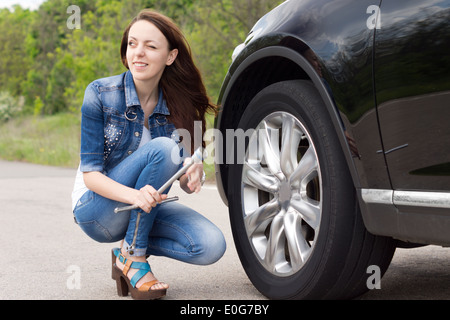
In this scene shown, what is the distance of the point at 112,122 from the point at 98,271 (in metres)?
1.04

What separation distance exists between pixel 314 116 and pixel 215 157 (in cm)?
83

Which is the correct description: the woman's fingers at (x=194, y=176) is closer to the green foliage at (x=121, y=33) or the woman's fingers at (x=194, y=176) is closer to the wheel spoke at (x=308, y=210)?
the wheel spoke at (x=308, y=210)

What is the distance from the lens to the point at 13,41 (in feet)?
167

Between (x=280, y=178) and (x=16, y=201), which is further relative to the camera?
(x=16, y=201)

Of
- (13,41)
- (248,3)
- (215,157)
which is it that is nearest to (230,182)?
(215,157)

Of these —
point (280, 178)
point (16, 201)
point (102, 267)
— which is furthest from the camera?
point (16, 201)

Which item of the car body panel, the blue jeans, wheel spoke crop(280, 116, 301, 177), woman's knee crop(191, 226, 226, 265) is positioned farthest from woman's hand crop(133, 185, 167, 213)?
the car body panel

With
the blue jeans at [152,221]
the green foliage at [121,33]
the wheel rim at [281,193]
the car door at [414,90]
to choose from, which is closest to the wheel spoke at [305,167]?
the wheel rim at [281,193]

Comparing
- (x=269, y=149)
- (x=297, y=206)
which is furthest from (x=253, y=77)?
(x=297, y=206)

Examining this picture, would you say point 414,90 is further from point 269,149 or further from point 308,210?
point 269,149

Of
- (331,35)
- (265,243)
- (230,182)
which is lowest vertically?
(265,243)

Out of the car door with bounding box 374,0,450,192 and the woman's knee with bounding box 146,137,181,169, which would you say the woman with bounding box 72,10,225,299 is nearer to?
the woman's knee with bounding box 146,137,181,169

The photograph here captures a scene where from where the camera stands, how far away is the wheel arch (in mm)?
2811
